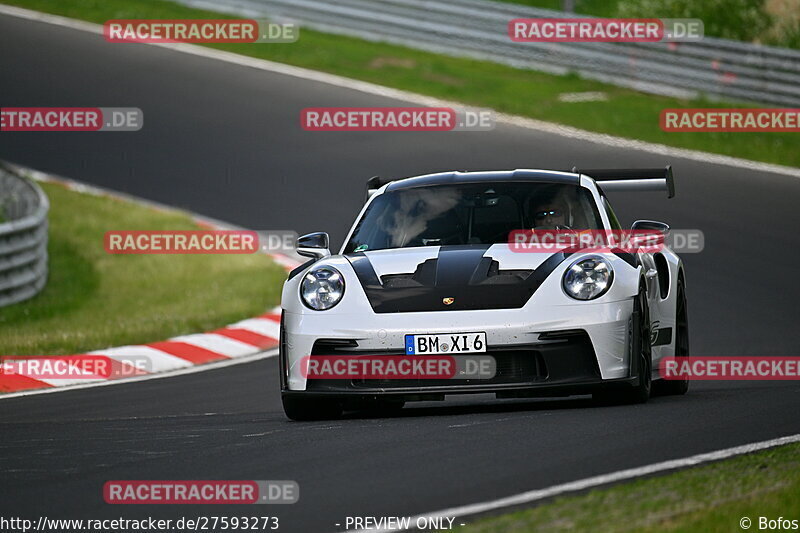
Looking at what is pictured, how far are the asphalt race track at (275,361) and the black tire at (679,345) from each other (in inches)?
5.6

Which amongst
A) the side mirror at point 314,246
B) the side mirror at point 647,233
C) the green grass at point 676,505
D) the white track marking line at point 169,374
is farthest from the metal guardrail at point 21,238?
the green grass at point 676,505

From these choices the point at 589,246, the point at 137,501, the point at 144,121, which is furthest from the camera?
the point at 144,121

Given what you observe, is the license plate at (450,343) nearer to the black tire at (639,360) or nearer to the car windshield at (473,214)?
the black tire at (639,360)

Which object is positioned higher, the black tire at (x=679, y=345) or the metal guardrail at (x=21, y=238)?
the black tire at (x=679, y=345)

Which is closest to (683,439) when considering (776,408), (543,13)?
(776,408)

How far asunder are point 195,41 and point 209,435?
20805 millimetres

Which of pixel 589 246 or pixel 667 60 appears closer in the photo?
pixel 589 246

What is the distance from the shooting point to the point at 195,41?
27.4 metres

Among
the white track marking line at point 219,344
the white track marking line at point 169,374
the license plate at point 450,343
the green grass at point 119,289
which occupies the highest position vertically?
the license plate at point 450,343

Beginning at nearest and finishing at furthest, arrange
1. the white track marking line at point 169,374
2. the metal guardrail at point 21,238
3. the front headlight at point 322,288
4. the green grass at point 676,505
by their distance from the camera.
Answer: the green grass at point 676,505 → the front headlight at point 322,288 → the white track marking line at point 169,374 → the metal guardrail at point 21,238

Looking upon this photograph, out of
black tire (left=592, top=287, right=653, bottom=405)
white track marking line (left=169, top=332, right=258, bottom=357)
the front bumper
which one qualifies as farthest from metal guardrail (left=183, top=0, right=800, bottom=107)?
the front bumper

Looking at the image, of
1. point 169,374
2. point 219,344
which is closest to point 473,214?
point 169,374

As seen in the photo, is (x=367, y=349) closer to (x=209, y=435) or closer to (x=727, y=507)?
(x=209, y=435)

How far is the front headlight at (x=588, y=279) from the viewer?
7.64m
